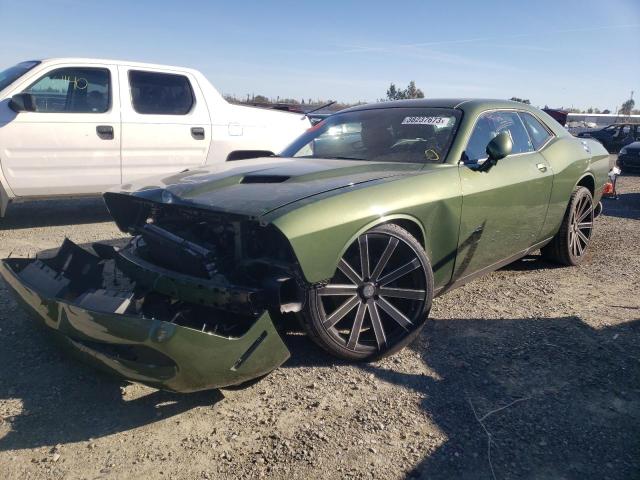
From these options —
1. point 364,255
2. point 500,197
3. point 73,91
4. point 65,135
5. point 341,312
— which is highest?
point 73,91

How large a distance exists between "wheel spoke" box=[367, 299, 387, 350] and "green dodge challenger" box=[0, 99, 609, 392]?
11 millimetres

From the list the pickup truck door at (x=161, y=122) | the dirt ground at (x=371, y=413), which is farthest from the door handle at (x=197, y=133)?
the dirt ground at (x=371, y=413)

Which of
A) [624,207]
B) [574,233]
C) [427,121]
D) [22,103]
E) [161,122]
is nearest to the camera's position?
[427,121]

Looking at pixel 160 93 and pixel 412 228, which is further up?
pixel 160 93

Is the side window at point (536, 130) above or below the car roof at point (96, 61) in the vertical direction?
below

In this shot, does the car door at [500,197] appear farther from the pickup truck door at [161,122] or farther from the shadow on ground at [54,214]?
the shadow on ground at [54,214]

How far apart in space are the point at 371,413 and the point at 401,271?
34.5 inches

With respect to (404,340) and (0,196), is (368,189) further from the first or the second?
(0,196)

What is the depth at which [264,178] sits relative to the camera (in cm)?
320

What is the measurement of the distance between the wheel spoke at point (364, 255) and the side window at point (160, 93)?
4437 millimetres

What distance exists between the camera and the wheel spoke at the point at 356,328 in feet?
9.81

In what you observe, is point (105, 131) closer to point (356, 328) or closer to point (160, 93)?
point (160, 93)

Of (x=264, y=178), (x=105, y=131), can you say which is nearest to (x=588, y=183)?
(x=264, y=178)

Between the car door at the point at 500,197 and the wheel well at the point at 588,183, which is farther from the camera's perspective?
the wheel well at the point at 588,183
